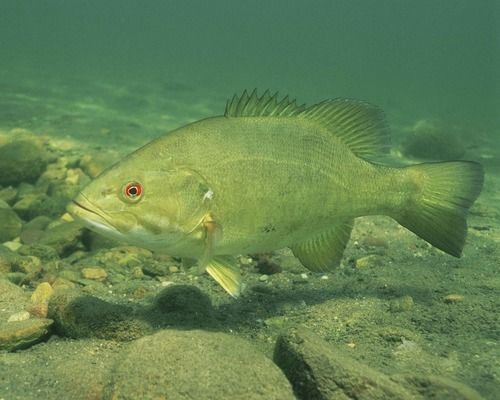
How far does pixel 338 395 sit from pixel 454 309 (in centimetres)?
215

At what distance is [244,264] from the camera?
608 cm

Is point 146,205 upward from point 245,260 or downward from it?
upward

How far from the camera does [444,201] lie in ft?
14.4

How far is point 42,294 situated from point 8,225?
313 centimetres

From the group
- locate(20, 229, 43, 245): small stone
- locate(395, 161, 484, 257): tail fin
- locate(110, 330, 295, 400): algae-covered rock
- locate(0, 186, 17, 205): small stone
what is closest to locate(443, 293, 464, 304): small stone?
locate(395, 161, 484, 257): tail fin

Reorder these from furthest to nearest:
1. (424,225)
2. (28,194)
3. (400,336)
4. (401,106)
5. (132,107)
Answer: (401,106), (132,107), (28,194), (424,225), (400,336)

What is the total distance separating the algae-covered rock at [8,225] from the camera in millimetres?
7168

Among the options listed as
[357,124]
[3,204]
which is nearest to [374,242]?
[357,124]

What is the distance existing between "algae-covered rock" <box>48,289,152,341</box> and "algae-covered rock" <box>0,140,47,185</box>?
18.7 feet

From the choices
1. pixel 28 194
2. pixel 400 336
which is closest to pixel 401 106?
pixel 28 194

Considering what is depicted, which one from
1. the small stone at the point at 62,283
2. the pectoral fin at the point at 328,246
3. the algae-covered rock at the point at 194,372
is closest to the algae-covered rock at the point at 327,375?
the algae-covered rock at the point at 194,372

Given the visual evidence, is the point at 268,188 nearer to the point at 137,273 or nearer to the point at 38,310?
the point at 38,310

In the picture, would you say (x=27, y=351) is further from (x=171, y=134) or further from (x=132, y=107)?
(x=132, y=107)

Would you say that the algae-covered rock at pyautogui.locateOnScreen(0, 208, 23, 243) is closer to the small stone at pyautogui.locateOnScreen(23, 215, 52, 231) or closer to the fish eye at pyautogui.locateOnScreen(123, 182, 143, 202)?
the small stone at pyautogui.locateOnScreen(23, 215, 52, 231)
